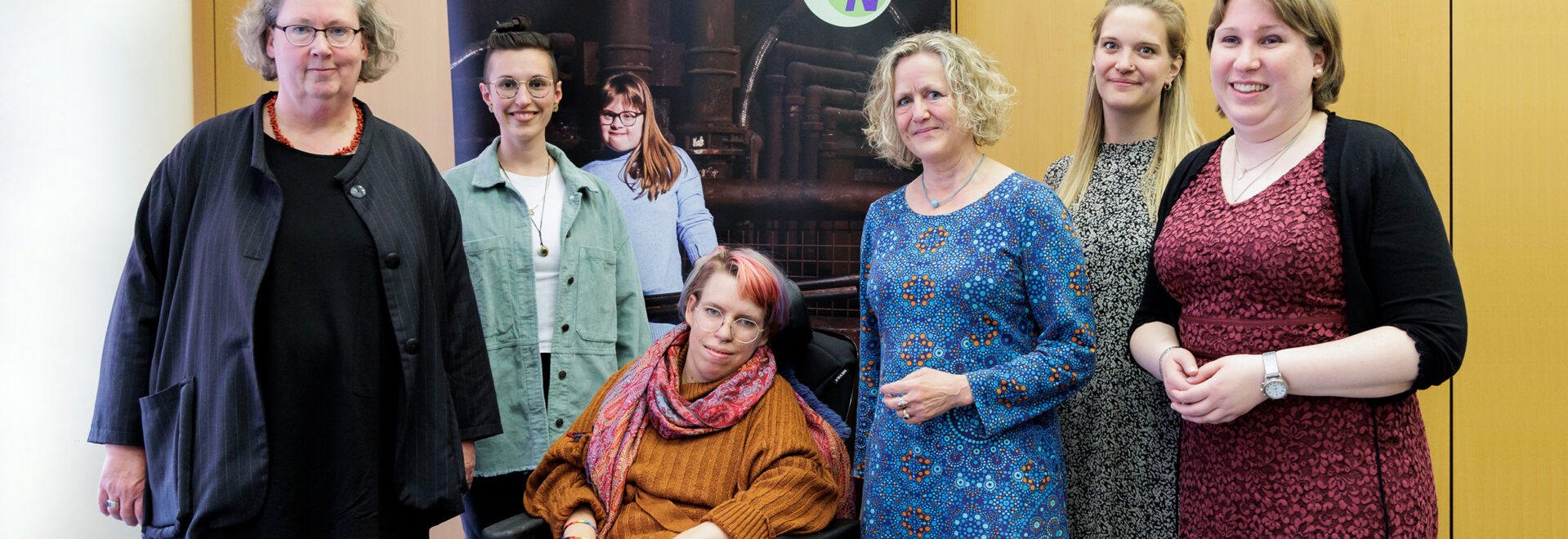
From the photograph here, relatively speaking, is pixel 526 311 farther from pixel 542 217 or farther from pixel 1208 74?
pixel 1208 74

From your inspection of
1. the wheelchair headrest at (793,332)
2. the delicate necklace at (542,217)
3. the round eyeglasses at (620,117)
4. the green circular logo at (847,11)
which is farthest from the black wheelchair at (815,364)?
the green circular logo at (847,11)

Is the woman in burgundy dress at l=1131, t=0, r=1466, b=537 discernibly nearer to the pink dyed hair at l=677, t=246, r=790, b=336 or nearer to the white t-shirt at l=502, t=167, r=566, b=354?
the pink dyed hair at l=677, t=246, r=790, b=336

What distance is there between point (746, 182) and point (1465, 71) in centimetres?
208

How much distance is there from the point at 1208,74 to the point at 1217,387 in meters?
1.79

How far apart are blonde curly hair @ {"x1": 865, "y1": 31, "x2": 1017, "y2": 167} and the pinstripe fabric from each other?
97cm

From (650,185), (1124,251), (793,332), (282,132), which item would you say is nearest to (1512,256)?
(1124,251)

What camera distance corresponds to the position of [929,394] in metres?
1.63

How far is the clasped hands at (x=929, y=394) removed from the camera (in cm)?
163

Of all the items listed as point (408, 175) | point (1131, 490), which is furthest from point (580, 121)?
point (1131, 490)

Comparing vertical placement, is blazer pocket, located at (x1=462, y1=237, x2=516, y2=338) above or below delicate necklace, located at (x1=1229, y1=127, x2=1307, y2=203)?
below

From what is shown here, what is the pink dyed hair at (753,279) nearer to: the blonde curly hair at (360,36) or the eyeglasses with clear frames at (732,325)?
the eyeglasses with clear frames at (732,325)

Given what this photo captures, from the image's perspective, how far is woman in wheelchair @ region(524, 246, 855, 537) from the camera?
1896mm

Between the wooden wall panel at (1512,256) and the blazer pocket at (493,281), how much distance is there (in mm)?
2615

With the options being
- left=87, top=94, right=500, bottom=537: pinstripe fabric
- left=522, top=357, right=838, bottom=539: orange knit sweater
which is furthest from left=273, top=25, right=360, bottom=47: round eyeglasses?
left=522, top=357, right=838, bottom=539: orange knit sweater
